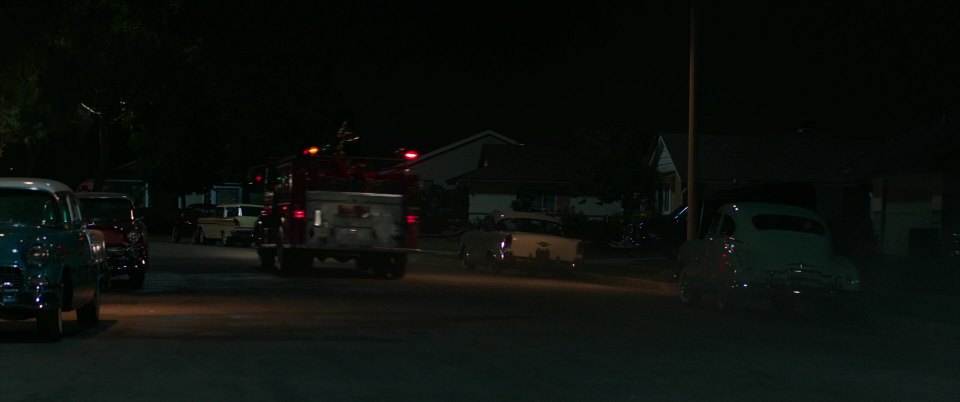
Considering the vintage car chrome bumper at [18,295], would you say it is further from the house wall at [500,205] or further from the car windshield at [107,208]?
the house wall at [500,205]

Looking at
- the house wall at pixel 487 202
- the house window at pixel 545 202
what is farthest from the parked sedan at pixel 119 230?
the house window at pixel 545 202

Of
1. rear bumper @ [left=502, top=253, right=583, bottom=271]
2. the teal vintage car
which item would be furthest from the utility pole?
the teal vintage car

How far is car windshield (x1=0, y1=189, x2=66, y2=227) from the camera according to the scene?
1479cm

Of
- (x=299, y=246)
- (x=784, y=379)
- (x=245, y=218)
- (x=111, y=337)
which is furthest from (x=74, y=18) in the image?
(x=245, y=218)

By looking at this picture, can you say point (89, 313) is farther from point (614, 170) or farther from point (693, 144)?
point (614, 170)

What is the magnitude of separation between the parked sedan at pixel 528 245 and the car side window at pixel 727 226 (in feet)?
32.0

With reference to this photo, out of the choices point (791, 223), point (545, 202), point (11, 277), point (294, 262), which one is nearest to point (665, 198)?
point (545, 202)

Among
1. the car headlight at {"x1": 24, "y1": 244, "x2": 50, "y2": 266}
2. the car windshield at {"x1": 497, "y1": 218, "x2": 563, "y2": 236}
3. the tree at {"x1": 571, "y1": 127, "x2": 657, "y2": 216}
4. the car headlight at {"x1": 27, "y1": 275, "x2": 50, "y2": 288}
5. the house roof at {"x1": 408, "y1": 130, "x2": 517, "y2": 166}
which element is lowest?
the car headlight at {"x1": 27, "y1": 275, "x2": 50, "y2": 288}

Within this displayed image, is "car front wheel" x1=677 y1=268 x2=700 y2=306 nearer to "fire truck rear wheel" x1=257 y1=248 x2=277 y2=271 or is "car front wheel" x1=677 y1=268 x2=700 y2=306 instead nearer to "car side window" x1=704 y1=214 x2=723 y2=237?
"car side window" x1=704 y1=214 x2=723 y2=237

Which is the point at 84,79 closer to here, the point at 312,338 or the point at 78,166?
the point at 312,338

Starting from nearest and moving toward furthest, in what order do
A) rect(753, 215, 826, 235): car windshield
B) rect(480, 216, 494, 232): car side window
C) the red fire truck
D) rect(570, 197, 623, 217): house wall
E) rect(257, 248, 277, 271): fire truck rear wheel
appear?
rect(753, 215, 826, 235): car windshield → the red fire truck → rect(257, 248, 277, 271): fire truck rear wheel → rect(480, 216, 494, 232): car side window → rect(570, 197, 623, 217): house wall

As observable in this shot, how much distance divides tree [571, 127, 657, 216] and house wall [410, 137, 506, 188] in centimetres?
1719

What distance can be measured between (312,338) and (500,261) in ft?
54.3

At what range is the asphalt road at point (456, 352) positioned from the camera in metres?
10.6
